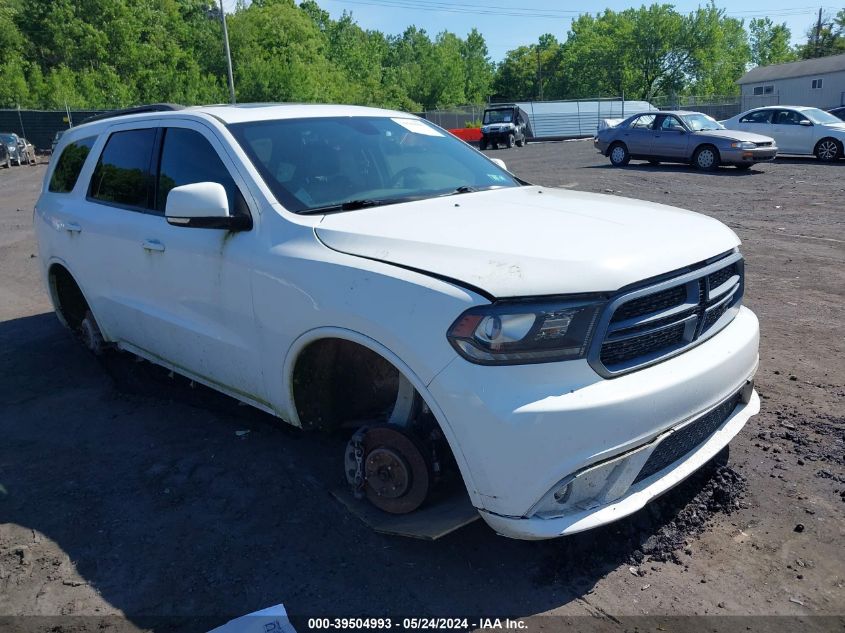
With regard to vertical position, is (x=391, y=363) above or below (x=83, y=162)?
below

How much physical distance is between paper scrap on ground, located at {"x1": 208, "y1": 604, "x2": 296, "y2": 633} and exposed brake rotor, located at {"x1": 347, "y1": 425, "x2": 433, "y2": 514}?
66cm

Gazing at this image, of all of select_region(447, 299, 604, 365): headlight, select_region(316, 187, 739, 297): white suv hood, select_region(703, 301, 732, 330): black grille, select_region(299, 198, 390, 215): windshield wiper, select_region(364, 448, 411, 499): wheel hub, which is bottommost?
select_region(364, 448, 411, 499): wheel hub

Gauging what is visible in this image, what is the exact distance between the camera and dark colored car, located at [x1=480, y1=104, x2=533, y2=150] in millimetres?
36500

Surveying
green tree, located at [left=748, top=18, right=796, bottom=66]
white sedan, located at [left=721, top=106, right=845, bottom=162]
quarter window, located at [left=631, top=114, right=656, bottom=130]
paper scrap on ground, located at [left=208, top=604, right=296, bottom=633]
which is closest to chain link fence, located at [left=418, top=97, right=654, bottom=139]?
white sedan, located at [left=721, top=106, right=845, bottom=162]

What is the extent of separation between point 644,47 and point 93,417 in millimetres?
87843

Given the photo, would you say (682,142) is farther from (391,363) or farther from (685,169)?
(391,363)

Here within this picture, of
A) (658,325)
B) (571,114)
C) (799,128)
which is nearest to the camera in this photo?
(658,325)

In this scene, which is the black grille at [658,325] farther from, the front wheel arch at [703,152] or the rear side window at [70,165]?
the front wheel arch at [703,152]

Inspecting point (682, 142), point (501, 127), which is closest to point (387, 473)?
point (682, 142)

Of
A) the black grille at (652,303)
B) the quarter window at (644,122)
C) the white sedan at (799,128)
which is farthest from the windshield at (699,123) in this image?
the black grille at (652,303)

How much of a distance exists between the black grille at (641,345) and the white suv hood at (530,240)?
0.23m

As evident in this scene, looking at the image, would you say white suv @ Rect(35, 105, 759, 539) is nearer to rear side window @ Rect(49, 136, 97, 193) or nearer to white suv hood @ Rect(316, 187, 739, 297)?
white suv hood @ Rect(316, 187, 739, 297)

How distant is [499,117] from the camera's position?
1462 inches

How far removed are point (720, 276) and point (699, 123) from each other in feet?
59.8
